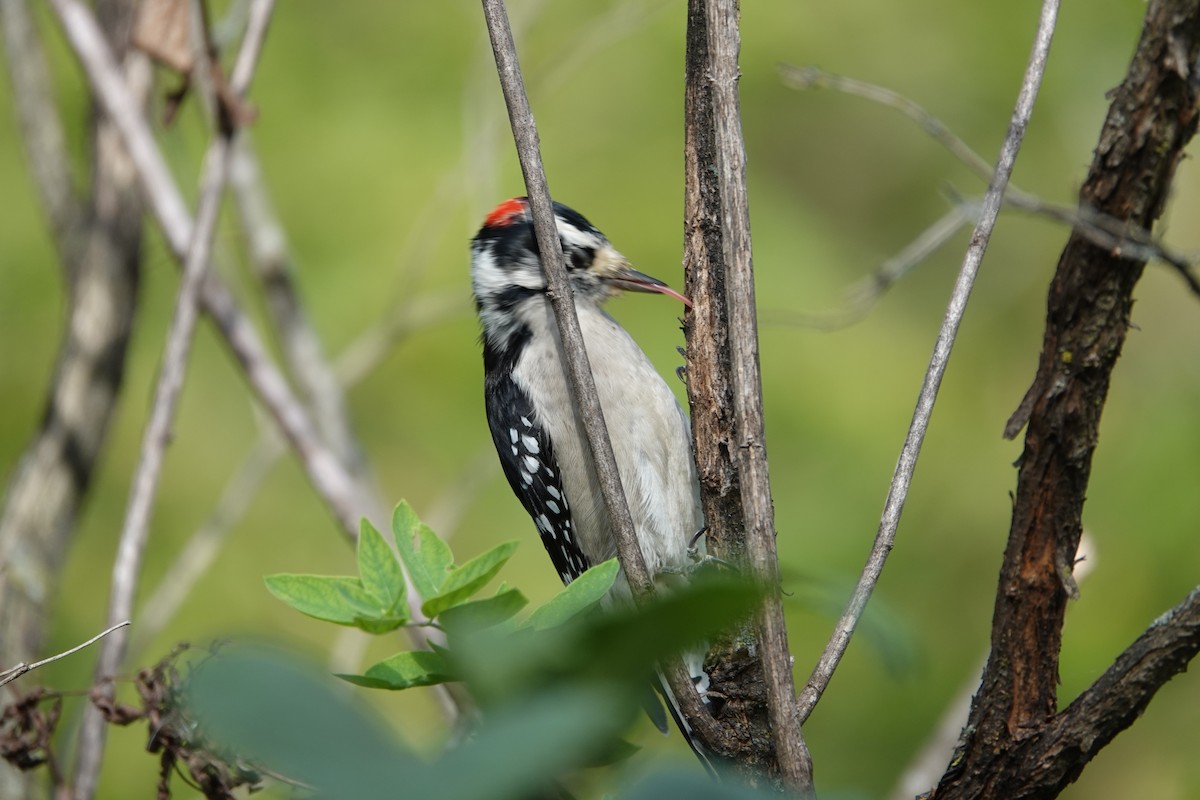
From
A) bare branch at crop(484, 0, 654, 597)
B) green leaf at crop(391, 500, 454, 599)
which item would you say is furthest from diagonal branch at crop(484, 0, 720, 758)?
green leaf at crop(391, 500, 454, 599)

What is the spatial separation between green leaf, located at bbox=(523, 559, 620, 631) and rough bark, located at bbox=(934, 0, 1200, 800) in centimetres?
86

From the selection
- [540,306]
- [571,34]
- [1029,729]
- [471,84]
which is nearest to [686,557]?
[540,306]

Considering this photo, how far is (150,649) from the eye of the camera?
16.0ft

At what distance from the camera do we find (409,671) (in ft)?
4.24

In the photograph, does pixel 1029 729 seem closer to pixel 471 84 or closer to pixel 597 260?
pixel 597 260

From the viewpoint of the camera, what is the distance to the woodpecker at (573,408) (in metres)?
3.30

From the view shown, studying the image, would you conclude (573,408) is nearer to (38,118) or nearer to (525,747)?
(38,118)

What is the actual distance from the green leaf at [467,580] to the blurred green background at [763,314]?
3.21m

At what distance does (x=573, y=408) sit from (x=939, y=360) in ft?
5.15

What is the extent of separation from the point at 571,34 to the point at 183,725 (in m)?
4.72

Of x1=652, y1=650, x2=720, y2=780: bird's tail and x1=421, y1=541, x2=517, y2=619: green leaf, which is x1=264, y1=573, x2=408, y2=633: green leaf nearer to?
x1=421, y1=541, x2=517, y2=619: green leaf

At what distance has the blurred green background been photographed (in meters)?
4.74

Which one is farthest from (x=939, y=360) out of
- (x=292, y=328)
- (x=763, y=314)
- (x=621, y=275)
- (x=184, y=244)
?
(x=292, y=328)

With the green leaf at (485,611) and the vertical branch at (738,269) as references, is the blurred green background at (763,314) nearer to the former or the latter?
the vertical branch at (738,269)
